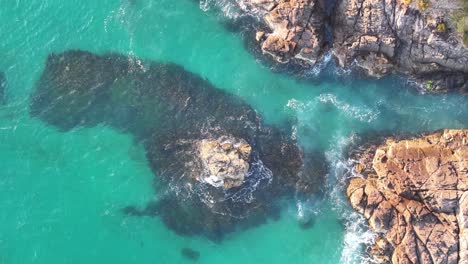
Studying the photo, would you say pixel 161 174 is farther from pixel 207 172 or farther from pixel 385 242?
pixel 385 242

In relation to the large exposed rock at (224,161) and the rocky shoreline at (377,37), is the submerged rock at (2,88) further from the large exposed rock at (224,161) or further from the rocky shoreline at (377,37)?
the rocky shoreline at (377,37)

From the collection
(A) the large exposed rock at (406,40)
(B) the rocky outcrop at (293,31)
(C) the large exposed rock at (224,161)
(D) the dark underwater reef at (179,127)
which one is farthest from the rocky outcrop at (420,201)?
(B) the rocky outcrop at (293,31)

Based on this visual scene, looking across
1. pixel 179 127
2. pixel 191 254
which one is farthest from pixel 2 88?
pixel 191 254

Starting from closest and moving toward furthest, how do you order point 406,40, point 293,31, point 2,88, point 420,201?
point 420,201, point 406,40, point 293,31, point 2,88

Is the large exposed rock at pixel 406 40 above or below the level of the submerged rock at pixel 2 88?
above

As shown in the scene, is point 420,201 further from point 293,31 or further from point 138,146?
point 138,146

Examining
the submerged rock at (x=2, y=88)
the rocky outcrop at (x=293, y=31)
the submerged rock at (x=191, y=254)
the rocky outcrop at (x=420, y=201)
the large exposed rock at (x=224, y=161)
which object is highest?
the rocky outcrop at (x=293, y=31)

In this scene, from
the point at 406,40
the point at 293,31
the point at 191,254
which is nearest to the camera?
the point at 406,40
